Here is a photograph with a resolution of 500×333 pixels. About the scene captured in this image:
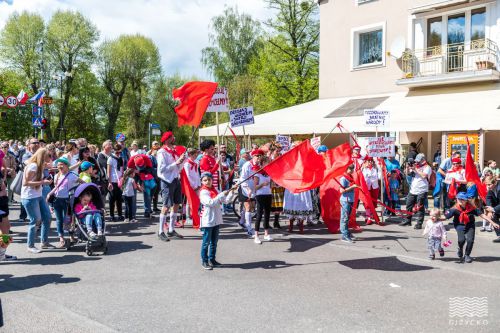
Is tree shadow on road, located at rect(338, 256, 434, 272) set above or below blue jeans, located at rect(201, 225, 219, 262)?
below

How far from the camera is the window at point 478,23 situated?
18047 millimetres

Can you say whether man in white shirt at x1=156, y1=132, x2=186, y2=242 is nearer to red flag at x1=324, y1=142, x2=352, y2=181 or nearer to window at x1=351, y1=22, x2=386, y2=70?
red flag at x1=324, y1=142, x2=352, y2=181

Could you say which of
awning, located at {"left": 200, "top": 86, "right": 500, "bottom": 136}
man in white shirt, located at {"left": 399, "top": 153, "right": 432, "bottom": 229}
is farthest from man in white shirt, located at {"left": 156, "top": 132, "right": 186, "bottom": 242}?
awning, located at {"left": 200, "top": 86, "right": 500, "bottom": 136}

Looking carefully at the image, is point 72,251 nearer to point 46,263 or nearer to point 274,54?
point 46,263

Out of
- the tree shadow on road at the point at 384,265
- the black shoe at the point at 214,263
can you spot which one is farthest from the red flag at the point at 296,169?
the black shoe at the point at 214,263

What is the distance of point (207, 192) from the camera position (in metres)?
7.21

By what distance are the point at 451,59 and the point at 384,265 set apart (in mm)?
14002

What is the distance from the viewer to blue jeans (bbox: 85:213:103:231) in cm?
821

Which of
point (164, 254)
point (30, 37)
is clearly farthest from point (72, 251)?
point (30, 37)

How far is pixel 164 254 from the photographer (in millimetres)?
8086

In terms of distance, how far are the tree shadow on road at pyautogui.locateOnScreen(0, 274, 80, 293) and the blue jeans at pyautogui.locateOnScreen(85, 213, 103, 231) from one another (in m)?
1.57

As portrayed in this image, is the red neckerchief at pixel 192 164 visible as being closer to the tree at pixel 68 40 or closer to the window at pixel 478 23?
the window at pixel 478 23

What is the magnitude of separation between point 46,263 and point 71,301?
2.18 m

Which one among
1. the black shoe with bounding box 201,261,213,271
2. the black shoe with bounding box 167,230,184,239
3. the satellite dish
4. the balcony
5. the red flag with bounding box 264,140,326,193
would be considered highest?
the satellite dish
